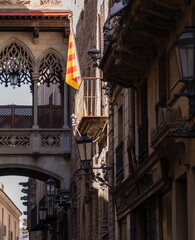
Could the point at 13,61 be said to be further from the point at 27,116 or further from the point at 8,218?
the point at 8,218

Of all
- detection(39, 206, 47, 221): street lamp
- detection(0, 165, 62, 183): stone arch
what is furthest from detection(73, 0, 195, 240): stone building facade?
detection(39, 206, 47, 221): street lamp

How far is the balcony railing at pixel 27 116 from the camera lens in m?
33.5

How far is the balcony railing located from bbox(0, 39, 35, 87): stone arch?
40.5 inches

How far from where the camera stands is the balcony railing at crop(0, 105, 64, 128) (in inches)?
1318

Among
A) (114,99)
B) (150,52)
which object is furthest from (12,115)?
(150,52)

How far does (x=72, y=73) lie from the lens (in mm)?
26516

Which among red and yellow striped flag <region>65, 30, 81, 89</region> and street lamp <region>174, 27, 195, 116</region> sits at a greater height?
red and yellow striped flag <region>65, 30, 81, 89</region>

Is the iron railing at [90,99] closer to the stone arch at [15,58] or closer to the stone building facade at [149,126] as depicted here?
the stone building facade at [149,126]

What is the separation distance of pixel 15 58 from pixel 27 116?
6.59 ft

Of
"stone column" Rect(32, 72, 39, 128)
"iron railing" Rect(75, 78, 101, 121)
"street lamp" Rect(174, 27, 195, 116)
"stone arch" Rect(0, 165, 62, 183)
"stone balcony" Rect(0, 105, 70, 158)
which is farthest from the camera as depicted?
"stone column" Rect(32, 72, 39, 128)

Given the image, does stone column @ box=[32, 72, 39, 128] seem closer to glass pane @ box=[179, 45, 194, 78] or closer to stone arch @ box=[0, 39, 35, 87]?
stone arch @ box=[0, 39, 35, 87]

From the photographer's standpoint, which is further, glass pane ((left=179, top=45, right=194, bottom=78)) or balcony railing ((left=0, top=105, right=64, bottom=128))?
balcony railing ((left=0, top=105, right=64, bottom=128))

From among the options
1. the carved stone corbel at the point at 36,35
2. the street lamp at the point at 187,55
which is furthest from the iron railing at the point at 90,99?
the street lamp at the point at 187,55

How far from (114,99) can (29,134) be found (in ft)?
41.5
